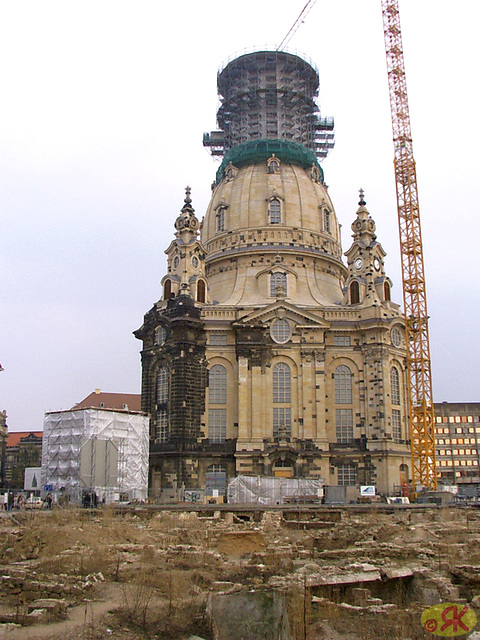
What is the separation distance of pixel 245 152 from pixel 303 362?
2890cm

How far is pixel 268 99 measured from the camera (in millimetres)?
87375

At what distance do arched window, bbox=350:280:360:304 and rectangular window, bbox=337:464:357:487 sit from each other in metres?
17.0

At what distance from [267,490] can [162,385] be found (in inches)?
710

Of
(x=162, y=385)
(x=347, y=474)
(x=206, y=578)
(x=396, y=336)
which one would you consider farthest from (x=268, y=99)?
(x=206, y=578)

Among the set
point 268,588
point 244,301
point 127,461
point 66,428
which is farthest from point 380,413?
point 268,588

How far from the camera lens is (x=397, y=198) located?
75.4m

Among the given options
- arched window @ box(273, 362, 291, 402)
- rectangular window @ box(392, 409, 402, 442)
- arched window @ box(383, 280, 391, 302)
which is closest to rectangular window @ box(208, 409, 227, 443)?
arched window @ box(273, 362, 291, 402)

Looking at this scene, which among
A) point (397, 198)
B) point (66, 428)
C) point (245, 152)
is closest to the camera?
point (66, 428)

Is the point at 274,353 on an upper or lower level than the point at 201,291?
lower

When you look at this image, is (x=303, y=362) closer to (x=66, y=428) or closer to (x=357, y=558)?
(x=66, y=428)

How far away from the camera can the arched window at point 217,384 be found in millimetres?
66000

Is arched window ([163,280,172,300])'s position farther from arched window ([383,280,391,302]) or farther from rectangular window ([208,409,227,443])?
arched window ([383,280,391,302])

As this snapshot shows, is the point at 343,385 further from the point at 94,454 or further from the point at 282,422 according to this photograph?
the point at 94,454

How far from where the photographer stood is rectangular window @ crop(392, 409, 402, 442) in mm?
66375
